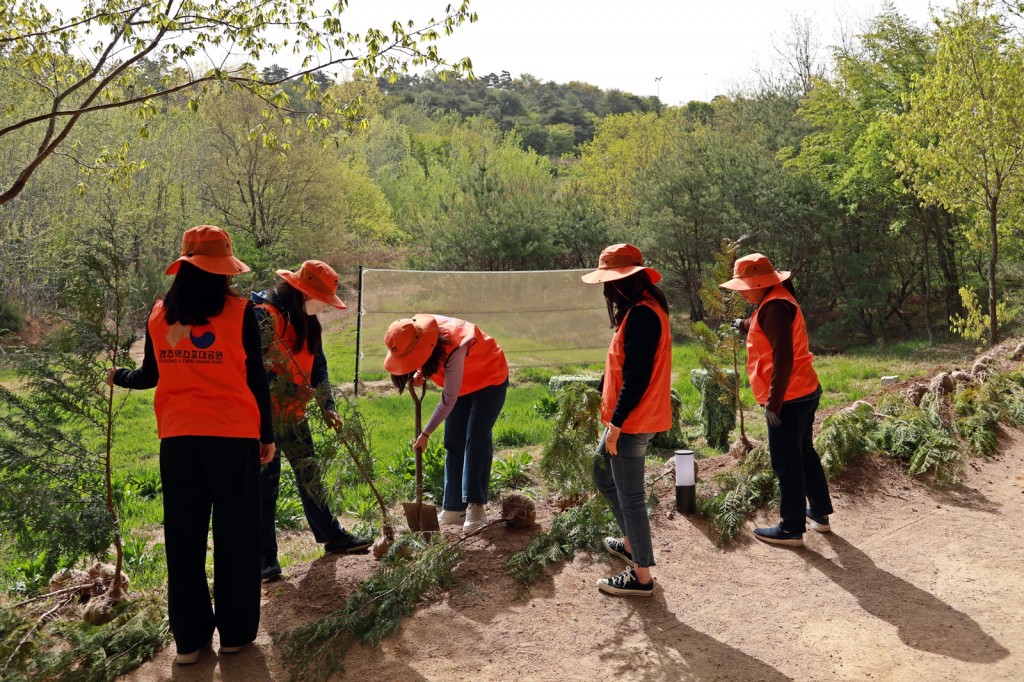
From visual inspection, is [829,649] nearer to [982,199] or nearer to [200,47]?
[200,47]

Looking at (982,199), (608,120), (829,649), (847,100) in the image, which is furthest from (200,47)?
(608,120)

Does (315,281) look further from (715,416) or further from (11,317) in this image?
(11,317)

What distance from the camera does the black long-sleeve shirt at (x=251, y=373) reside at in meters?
3.74

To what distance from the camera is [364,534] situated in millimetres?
5535

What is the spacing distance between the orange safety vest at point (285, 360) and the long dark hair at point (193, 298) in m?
0.91

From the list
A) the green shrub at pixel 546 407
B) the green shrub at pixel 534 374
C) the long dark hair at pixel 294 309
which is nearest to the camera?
the long dark hair at pixel 294 309

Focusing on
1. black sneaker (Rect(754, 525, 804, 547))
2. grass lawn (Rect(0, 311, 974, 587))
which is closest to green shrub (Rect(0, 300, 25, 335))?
grass lawn (Rect(0, 311, 974, 587))

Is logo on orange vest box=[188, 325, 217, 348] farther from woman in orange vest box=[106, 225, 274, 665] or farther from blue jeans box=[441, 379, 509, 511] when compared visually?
blue jeans box=[441, 379, 509, 511]

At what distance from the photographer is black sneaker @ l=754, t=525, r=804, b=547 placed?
517 centimetres

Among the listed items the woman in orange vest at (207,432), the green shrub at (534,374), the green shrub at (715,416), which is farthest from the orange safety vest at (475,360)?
the green shrub at (534,374)

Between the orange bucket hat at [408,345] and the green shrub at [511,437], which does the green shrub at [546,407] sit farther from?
the orange bucket hat at [408,345]

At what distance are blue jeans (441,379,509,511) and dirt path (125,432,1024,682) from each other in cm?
37

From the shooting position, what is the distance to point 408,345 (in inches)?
186

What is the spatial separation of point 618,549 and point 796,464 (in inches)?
46.5
